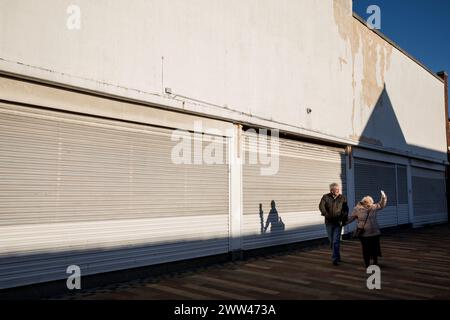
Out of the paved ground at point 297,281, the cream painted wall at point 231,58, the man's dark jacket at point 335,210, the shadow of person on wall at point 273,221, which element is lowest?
the paved ground at point 297,281

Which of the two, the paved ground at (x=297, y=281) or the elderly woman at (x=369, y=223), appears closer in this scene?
the paved ground at (x=297, y=281)

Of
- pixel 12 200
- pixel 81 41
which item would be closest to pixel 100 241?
pixel 12 200

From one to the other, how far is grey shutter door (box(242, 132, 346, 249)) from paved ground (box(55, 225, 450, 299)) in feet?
2.85

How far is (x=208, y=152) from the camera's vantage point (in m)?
9.30

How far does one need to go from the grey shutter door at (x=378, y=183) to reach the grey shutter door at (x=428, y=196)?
2.72m

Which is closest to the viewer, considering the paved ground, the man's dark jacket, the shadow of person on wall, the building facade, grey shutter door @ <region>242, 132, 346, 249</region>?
the building facade

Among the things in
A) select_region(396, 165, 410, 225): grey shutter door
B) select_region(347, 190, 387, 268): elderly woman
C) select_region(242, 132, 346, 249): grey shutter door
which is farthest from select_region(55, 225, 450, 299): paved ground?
select_region(396, 165, 410, 225): grey shutter door

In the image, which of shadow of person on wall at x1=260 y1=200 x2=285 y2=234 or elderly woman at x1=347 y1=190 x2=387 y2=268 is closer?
elderly woman at x1=347 y1=190 x2=387 y2=268

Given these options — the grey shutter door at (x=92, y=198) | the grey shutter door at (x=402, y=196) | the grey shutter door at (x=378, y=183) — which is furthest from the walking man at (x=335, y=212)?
the grey shutter door at (x=402, y=196)

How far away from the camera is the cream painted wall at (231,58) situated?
6516 millimetres

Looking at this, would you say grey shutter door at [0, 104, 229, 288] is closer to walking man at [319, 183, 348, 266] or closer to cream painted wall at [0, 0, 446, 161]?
cream painted wall at [0, 0, 446, 161]

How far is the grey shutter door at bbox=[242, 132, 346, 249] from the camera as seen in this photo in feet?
34.1

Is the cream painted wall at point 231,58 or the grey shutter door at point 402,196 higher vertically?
the cream painted wall at point 231,58

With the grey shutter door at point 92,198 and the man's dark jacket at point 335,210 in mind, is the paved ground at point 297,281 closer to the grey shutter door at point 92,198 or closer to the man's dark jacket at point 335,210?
the grey shutter door at point 92,198
